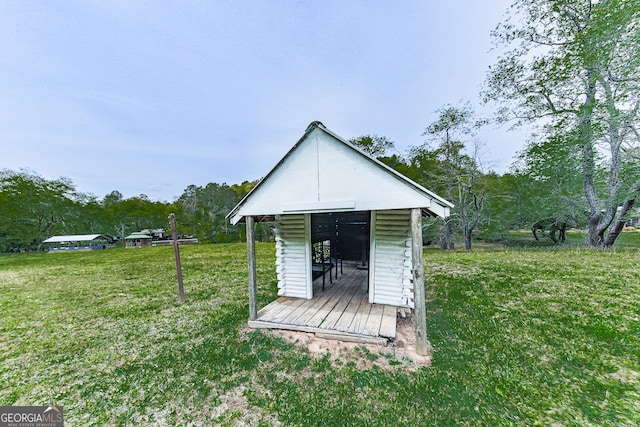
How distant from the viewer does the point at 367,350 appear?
10.8 feet

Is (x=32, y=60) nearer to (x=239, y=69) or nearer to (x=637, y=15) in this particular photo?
(x=239, y=69)

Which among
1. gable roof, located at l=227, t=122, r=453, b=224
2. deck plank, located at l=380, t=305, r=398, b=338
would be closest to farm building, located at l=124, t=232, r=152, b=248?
gable roof, located at l=227, t=122, r=453, b=224

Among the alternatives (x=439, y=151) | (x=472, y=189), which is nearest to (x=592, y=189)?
(x=472, y=189)

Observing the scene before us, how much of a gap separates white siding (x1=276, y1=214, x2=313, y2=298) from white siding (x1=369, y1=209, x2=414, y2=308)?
1502mm

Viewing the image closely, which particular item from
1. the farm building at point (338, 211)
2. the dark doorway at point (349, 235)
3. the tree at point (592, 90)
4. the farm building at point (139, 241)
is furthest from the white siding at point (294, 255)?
the farm building at point (139, 241)

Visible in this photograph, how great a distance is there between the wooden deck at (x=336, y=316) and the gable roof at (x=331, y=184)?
6.83 ft

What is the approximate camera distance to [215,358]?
3.26m

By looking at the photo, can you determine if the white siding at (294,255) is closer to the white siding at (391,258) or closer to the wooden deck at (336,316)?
the wooden deck at (336,316)

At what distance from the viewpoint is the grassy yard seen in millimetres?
2293

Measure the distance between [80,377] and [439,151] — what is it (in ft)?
65.0

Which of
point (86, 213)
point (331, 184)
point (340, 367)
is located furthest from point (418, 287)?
point (86, 213)

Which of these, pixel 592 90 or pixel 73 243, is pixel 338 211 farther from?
pixel 73 243

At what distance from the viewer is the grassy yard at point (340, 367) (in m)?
2.29

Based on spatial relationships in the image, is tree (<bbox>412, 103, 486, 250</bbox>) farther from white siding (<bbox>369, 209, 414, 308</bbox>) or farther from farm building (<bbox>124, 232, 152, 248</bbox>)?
farm building (<bbox>124, 232, 152, 248</bbox>)
